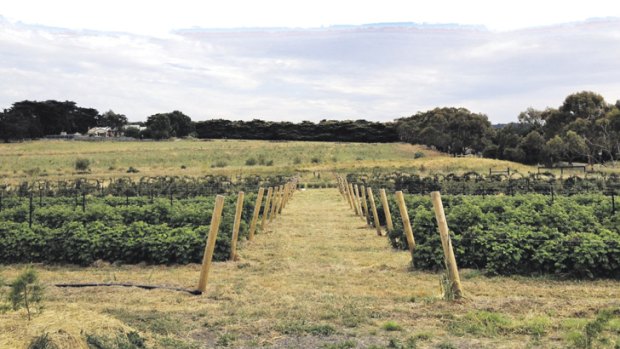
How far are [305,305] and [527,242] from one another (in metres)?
4.79

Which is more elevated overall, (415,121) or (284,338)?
(415,121)

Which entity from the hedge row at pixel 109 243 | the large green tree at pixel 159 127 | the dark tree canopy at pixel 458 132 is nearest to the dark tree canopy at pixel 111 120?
the large green tree at pixel 159 127

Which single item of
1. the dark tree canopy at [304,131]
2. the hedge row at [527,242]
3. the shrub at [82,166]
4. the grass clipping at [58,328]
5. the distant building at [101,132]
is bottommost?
the shrub at [82,166]

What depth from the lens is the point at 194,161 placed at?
225 ft

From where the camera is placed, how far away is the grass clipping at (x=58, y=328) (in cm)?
592

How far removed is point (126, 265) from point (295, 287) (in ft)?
14.2

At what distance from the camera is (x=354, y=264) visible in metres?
12.9

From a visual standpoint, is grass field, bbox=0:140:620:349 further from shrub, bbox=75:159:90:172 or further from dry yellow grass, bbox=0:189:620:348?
shrub, bbox=75:159:90:172

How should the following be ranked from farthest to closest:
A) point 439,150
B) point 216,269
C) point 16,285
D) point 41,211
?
point 439,150, point 41,211, point 216,269, point 16,285

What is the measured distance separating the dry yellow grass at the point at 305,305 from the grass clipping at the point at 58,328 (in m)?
0.01

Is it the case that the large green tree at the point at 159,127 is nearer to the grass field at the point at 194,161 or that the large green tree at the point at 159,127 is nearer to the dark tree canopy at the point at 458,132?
the grass field at the point at 194,161

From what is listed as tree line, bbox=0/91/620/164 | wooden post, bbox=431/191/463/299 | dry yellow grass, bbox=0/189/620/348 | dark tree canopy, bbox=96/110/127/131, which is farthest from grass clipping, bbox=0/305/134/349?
dark tree canopy, bbox=96/110/127/131

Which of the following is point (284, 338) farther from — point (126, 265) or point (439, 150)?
point (439, 150)

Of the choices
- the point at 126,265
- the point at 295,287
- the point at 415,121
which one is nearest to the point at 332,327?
the point at 295,287
